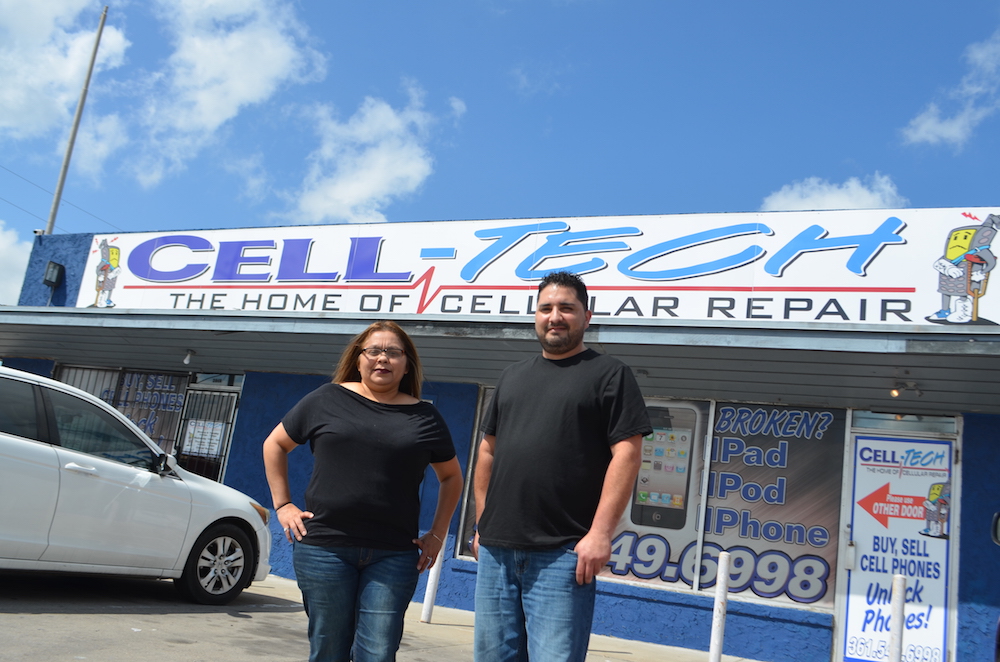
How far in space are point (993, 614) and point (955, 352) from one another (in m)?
2.96

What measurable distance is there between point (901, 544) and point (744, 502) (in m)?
1.47

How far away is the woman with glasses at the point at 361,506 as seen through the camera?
3.01 meters

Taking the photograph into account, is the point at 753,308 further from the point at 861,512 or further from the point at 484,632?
the point at 484,632

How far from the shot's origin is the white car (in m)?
5.59

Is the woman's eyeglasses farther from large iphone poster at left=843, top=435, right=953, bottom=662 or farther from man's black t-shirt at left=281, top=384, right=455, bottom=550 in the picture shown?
large iphone poster at left=843, top=435, right=953, bottom=662

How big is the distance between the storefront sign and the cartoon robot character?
5.46ft

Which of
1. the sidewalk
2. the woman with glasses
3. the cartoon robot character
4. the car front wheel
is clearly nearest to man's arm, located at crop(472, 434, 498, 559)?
the woman with glasses

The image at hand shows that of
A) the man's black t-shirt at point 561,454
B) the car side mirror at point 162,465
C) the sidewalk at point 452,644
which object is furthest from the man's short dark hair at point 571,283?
the car side mirror at point 162,465

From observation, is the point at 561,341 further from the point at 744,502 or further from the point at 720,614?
the point at 744,502

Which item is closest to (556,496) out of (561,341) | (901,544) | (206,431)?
(561,341)

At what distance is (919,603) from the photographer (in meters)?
7.73

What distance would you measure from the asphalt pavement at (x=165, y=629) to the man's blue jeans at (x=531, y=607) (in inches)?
109

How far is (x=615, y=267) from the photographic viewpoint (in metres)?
8.79

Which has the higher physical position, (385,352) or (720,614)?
(385,352)
